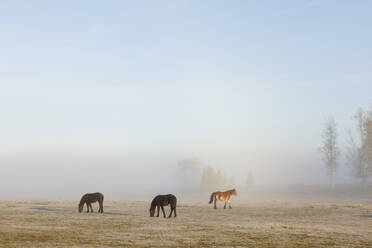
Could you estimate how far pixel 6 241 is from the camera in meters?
19.1

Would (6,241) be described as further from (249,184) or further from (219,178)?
(249,184)

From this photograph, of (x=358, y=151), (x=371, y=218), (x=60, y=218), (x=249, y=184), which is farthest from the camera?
(x=249, y=184)

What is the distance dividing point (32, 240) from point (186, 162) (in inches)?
6290

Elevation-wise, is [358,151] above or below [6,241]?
above

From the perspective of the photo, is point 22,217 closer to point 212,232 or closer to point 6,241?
point 6,241

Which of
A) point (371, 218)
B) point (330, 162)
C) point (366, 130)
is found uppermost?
point (366, 130)

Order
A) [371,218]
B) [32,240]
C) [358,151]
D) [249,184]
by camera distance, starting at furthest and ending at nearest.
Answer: [249,184] → [358,151] → [371,218] → [32,240]

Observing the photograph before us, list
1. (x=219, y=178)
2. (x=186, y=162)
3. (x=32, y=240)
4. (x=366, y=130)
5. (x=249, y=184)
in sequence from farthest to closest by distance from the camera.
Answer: (x=186, y=162) → (x=249, y=184) → (x=219, y=178) → (x=366, y=130) → (x=32, y=240)

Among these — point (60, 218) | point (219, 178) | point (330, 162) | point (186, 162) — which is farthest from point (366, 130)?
point (186, 162)

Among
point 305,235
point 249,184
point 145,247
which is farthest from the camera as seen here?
point 249,184

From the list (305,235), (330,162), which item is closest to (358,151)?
(330,162)

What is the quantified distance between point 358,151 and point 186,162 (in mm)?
96718

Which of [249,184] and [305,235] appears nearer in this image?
[305,235]

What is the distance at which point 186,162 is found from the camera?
179m
